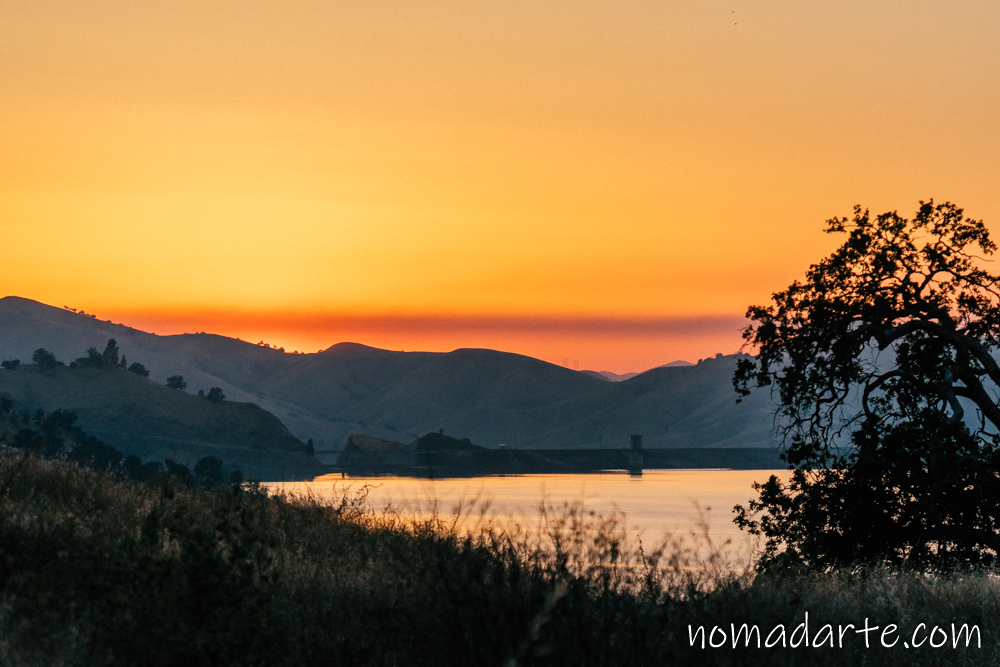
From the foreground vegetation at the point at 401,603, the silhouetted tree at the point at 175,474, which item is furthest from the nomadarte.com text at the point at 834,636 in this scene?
the silhouetted tree at the point at 175,474

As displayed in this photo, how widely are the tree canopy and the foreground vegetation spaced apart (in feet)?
27.4

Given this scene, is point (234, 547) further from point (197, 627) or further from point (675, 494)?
point (675, 494)

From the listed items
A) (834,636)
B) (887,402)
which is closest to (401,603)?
(834,636)

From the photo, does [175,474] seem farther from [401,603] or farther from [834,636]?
[834,636]

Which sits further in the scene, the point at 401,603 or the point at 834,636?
the point at 834,636

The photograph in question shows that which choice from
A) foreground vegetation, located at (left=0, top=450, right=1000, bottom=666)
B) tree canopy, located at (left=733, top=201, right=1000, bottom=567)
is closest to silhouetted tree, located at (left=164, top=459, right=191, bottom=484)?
foreground vegetation, located at (left=0, top=450, right=1000, bottom=666)

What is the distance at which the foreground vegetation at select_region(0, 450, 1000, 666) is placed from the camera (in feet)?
22.2

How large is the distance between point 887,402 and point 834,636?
12.3 m

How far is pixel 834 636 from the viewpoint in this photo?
30.0ft

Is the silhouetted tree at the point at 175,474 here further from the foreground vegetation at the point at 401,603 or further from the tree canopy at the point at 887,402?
the tree canopy at the point at 887,402

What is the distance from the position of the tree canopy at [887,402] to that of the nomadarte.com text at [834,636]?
8831 mm

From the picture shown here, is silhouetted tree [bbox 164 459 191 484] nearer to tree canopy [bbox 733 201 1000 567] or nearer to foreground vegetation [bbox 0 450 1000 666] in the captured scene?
foreground vegetation [bbox 0 450 1000 666]

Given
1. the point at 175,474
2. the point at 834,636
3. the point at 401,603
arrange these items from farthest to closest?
1. the point at 175,474
2. the point at 834,636
3. the point at 401,603

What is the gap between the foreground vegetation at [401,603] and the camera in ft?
22.2
